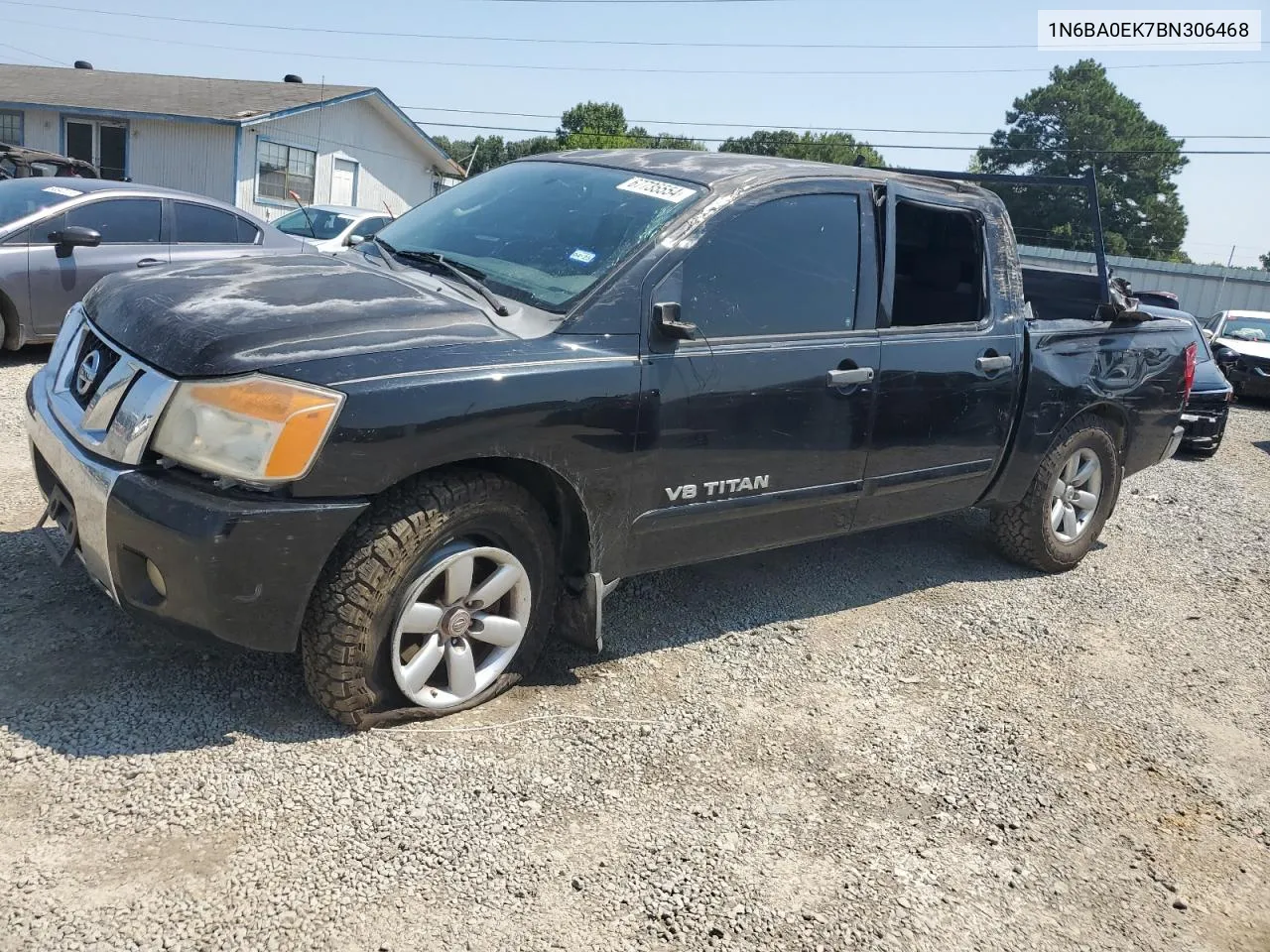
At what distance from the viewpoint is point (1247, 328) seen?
17.9 meters

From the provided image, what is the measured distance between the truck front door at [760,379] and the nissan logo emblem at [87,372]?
5.58 ft

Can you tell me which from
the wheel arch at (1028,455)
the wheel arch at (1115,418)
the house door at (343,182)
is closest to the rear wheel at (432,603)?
the wheel arch at (1028,455)

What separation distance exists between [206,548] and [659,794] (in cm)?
148

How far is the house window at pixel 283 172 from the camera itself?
23.5m

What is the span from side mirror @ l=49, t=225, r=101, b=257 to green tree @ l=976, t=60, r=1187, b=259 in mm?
42040

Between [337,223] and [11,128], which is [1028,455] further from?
[11,128]

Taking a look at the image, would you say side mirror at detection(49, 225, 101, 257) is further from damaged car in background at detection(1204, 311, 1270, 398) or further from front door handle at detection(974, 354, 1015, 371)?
damaged car in background at detection(1204, 311, 1270, 398)

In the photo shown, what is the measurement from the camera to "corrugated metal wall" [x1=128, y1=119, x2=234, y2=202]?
22.8 metres

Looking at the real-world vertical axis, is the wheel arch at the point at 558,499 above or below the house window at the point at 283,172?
below

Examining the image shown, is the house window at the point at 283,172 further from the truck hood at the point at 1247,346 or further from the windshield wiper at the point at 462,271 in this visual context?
the windshield wiper at the point at 462,271

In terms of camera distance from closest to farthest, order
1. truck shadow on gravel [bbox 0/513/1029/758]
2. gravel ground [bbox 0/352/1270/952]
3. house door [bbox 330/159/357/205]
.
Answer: gravel ground [bbox 0/352/1270/952]
truck shadow on gravel [bbox 0/513/1029/758]
house door [bbox 330/159/357/205]

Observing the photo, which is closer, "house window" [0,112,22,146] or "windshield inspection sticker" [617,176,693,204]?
"windshield inspection sticker" [617,176,693,204]

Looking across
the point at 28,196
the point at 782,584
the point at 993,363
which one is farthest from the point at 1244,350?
the point at 28,196

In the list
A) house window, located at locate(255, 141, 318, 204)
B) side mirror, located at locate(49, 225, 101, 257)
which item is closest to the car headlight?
side mirror, located at locate(49, 225, 101, 257)
